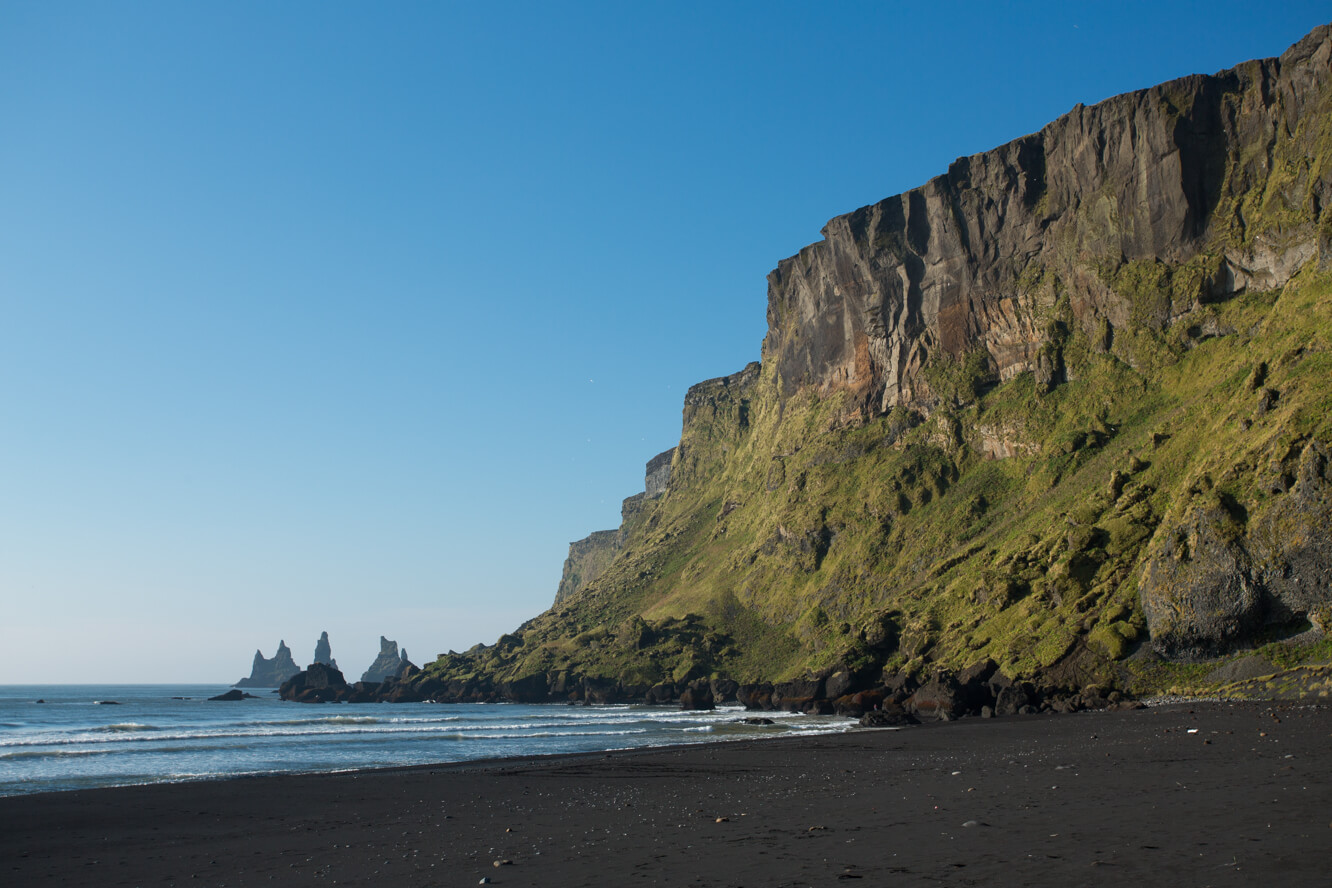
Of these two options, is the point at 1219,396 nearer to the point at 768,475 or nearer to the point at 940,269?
the point at 940,269

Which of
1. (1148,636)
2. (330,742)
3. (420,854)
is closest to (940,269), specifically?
(1148,636)

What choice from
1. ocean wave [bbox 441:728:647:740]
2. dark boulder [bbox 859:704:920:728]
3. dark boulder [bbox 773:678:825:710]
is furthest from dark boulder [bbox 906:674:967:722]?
ocean wave [bbox 441:728:647:740]

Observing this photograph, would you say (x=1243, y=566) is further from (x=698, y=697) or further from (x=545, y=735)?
(x=698, y=697)

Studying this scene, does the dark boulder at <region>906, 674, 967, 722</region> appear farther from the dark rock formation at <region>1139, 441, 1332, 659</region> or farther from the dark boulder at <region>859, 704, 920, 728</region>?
the dark rock formation at <region>1139, 441, 1332, 659</region>

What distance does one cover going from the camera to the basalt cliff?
4394 centimetres

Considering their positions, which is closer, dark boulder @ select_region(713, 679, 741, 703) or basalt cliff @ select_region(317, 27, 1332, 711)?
basalt cliff @ select_region(317, 27, 1332, 711)

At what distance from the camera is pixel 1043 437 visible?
265 feet

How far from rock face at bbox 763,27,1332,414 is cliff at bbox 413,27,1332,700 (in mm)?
282

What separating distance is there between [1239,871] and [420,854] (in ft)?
40.1

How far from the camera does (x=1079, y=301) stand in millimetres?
84250

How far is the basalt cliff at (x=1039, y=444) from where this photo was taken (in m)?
43.9

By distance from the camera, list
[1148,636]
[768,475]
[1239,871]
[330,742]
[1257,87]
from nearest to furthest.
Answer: [1239,871], [1148,636], [330,742], [1257,87], [768,475]

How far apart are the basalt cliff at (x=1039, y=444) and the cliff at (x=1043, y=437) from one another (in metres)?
0.24

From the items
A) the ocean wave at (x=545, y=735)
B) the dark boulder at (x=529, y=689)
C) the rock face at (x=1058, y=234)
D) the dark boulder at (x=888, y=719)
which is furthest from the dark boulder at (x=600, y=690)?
the dark boulder at (x=888, y=719)
